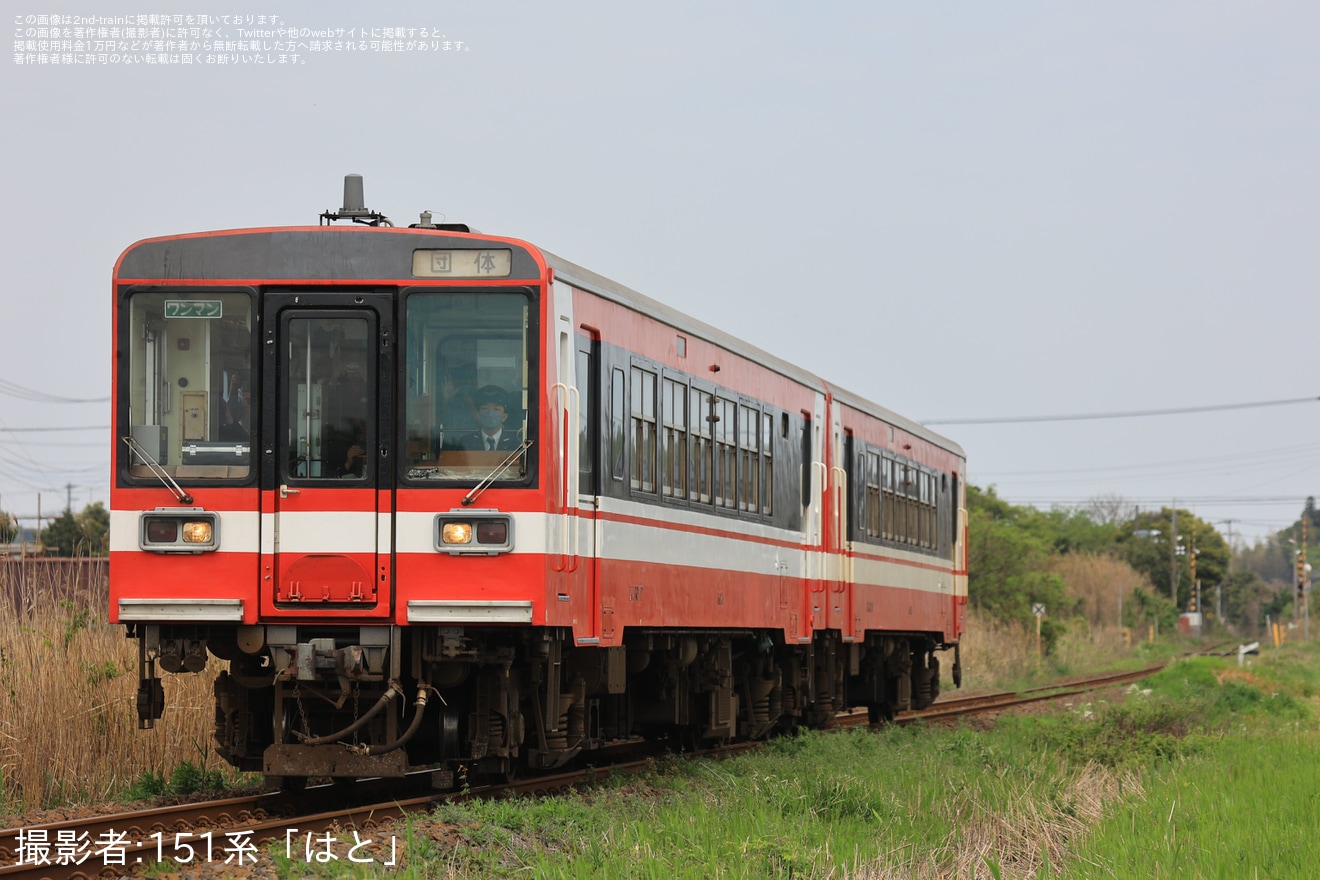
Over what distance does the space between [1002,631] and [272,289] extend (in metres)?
31.3

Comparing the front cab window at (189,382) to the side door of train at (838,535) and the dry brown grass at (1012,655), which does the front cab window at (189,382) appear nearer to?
the side door of train at (838,535)

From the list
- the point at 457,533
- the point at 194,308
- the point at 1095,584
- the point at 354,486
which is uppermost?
the point at 194,308

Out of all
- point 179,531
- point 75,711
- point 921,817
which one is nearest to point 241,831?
point 179,531

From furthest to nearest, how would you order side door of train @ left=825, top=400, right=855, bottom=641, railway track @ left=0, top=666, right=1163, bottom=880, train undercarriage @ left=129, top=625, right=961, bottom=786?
1. side door of train @ left=825, top=400, right=855, bottom=641
2. train undercarriage @ left=129, top=625, right=961, bottom=786
3. railway track @ left=0, top=666, right=1163, bottom=880

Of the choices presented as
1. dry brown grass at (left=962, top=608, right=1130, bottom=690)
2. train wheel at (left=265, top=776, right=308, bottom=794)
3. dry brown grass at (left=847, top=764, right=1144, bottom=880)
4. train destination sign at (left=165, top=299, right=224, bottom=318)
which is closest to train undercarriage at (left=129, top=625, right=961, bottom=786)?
train wheel at (left=265, top=776, right=308, bottom=794)

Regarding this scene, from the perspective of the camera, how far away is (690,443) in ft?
43.2

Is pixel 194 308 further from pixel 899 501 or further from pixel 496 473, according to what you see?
pixel 899 501

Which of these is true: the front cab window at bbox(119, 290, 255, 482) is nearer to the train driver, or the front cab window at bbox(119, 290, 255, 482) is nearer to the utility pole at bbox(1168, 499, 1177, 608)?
the train driver

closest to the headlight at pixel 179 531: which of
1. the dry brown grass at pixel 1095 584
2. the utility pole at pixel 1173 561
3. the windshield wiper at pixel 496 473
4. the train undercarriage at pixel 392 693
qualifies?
the train undercarriage at pixel 392 693

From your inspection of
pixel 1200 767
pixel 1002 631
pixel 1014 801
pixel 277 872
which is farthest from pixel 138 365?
pixel 1002 631

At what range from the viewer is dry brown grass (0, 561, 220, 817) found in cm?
1138

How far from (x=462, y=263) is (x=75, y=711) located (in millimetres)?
4324

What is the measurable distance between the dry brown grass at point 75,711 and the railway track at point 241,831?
4.98 feet

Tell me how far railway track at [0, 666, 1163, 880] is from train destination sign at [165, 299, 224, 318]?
9.27 feet
